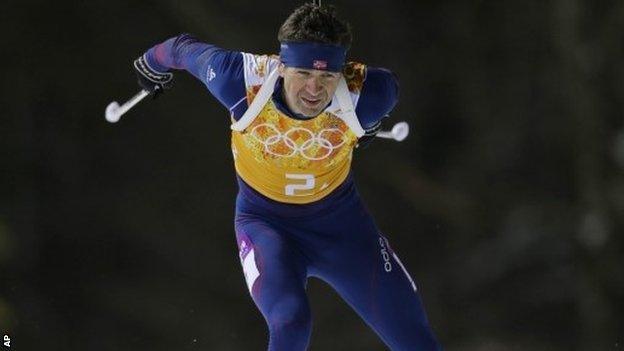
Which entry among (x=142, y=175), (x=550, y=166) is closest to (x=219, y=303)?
Answer: (x=142, y=175)

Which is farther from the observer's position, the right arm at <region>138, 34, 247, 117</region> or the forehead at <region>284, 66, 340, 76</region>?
the right arm at <region>138, 34, 247, 117</region>

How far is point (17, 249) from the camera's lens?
4.52 m

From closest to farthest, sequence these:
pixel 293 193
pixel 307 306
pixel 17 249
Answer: pixel 307 306 < pixel 293 193 < pixel 17 249

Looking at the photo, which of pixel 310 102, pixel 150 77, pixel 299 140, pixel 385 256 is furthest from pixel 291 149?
→ pixel 150 77

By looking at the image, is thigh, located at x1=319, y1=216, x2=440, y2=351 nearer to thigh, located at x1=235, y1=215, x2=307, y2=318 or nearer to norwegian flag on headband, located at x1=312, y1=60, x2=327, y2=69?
thigh, located at x1=235, y1=215, x2=307, y2=318

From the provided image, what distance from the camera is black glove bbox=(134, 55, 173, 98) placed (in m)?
3.28

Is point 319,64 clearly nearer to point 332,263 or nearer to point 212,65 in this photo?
point 212,65

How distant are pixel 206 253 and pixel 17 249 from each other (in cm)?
76

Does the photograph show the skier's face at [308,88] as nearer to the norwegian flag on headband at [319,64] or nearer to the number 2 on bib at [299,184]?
the norwegian flag on headband at [319,64]

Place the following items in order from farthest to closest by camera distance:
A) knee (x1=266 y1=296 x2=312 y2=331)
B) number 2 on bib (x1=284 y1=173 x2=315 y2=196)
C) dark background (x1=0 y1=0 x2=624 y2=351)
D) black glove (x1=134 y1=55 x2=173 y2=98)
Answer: dark background (x1=0 y1=0 x2=624 y2=351) < black glove (x1=134 y1=55 x2=173 y2=98) < number 2 on bib (x1=284 y1=173 x2=315 y2=196) < knee (x1=266 y1=296 x2=312 y2=331)

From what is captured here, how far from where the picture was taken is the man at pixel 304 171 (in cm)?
281

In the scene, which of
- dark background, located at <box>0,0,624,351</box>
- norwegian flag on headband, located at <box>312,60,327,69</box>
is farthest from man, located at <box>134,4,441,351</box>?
dark background, located at <box>0,0,624,351</box>

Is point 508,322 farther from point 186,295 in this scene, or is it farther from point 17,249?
point 17,249

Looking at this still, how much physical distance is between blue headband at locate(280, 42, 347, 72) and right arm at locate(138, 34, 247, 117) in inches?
6.6
